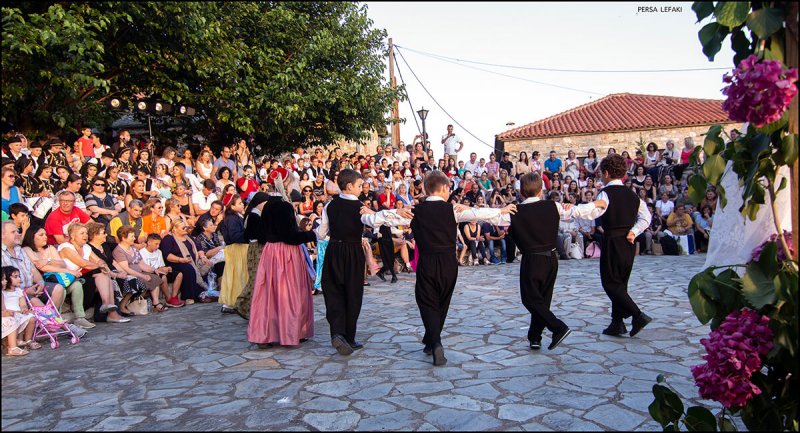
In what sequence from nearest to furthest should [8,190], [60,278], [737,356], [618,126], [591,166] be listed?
[737,356] < [60,278] < [8,190] < [591,166] < [618,126]

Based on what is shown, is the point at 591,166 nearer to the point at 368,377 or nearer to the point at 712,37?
the point at 368,377

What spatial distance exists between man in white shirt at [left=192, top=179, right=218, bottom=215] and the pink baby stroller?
4.58m

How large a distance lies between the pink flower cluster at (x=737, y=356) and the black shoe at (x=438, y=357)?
2816mm

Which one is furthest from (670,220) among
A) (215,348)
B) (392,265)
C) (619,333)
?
(215,348)

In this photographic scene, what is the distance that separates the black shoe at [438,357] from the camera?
5.53m

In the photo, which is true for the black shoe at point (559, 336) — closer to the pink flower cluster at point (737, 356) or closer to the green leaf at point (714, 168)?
the pink flower cluster at point (737, 356)

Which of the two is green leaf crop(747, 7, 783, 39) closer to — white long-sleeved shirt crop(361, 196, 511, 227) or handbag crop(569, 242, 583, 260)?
white long-sleeved shirt crop(361, 196, 511, 227)

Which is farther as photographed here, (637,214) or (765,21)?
(637,214)

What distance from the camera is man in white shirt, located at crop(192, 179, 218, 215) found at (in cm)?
1205

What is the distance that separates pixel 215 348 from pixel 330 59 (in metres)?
12.3

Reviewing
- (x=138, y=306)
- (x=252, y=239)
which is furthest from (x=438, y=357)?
(x=138, y=306)

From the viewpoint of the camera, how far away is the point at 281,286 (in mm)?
6648

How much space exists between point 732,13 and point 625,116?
31695 mm

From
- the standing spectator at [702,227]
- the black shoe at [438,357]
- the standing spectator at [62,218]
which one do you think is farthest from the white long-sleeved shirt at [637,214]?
the standing spectator at [702,227]
